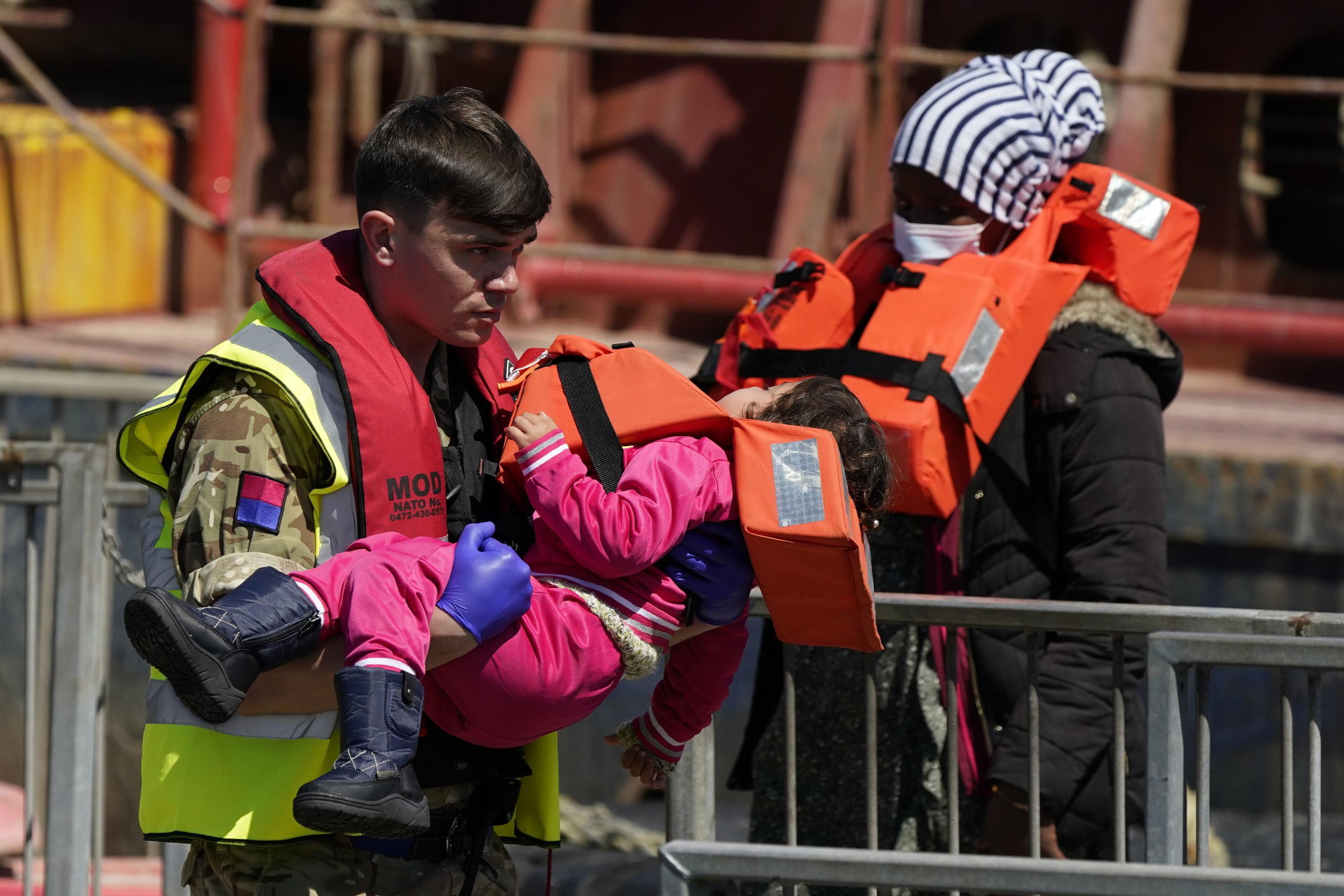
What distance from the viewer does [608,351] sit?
249cm

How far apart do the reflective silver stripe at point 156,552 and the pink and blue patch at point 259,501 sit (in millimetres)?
185

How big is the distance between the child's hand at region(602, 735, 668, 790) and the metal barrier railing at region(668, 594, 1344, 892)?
0.28 metres

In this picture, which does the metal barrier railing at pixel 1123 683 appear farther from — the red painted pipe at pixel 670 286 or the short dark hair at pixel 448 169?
the red painted pipe at pixel 670 286

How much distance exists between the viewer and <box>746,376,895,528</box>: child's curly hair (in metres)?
2.46

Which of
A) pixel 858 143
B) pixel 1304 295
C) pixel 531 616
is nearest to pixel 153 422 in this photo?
pixel 531 616

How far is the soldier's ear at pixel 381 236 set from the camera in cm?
212

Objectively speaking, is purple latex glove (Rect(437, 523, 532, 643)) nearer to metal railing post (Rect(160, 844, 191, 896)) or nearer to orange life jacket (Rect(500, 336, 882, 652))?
orange life jacket (Rect(500, 336, 882, 652))

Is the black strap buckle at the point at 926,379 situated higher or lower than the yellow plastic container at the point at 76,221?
lower

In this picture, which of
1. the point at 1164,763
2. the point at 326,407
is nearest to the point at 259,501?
the point at 326,407

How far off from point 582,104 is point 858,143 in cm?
180

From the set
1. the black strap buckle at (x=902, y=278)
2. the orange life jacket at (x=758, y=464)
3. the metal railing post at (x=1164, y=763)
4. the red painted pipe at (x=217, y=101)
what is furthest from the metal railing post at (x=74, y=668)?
the red painted pipe at (x=217, y=101)

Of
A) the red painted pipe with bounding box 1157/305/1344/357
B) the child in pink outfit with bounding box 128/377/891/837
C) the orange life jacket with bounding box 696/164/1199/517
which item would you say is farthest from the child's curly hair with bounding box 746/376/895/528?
the red painted pipe with bounding box 1157/305/1344/357

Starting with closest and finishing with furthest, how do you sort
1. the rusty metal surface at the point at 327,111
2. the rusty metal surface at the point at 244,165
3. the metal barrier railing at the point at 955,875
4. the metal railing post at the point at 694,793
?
1. the metal barrier railing at the point at 955,875
2. the metal railing post at the point at 694,793
3. the rusty metal surface at the point at 244,165
4. the rusty metal surface at the point at 327,111

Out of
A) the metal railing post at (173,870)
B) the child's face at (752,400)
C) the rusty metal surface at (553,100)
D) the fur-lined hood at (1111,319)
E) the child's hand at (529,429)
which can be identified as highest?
the rusty metal surface at (553,100)
